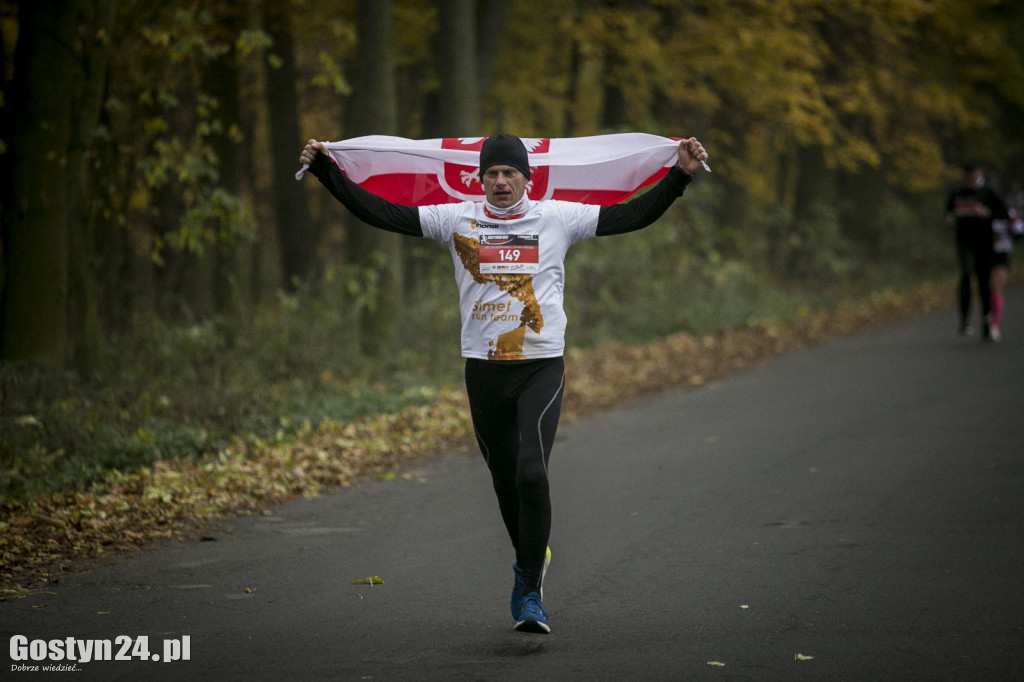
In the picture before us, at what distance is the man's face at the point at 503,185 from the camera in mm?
5242

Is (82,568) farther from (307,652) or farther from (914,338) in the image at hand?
(914,338)

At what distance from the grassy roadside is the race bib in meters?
2.95

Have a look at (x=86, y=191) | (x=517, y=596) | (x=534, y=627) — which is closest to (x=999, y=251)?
(x=86, y=191)

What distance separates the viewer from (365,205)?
5.35 meters

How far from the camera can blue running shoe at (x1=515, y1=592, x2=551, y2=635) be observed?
506 cm

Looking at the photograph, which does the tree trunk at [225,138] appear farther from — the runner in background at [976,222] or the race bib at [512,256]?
the race bib at [512,256]

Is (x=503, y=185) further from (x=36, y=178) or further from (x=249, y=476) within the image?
(x=36, y=178)

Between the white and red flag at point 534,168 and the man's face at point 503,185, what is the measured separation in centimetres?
91

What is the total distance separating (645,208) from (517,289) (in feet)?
2.26

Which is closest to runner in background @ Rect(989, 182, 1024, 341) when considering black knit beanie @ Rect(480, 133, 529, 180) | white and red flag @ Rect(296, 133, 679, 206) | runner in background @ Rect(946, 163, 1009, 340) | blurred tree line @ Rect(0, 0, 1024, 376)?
runner in background @ Rect(946, 163, 1009, 340)

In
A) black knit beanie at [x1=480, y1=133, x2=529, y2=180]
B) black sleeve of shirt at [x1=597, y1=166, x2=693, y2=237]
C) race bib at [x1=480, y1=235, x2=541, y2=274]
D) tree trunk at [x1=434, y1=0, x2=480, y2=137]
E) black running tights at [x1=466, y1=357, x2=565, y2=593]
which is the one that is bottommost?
black running tights at [x1=466, y1=357, x2=565, y2=593]

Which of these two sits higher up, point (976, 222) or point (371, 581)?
point (976, 222)

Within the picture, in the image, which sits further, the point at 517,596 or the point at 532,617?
the point at 517,596

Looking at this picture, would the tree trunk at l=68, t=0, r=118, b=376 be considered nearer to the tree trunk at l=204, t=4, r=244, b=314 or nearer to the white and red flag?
the tree trunk at l=204, t=4, r=244, b=314
